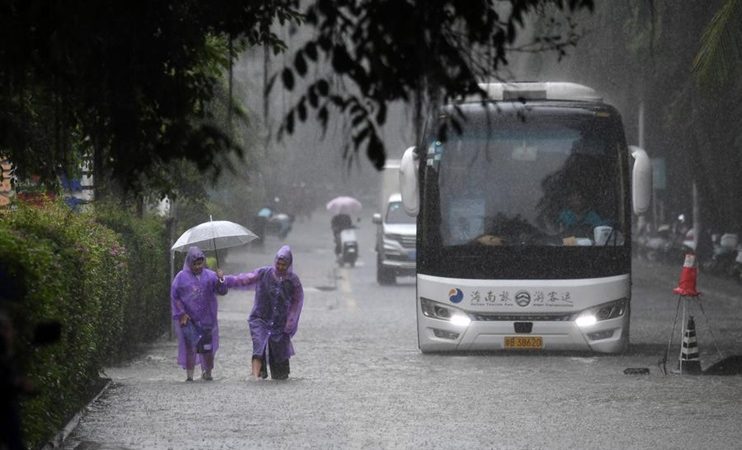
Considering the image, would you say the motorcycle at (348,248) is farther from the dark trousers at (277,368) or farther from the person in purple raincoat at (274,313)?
the dark trousers at (277,368)

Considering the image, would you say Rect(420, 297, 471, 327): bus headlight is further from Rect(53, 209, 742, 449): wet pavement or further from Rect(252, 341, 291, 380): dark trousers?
Rect(252, 341, 291, 380): dark trousers

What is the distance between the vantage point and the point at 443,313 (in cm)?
1838

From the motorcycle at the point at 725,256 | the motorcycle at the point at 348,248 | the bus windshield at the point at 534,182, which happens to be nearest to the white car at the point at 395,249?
the motorcycle at the point at 348,248

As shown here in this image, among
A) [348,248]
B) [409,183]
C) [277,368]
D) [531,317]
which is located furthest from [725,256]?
[277,368]

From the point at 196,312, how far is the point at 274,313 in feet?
2.87

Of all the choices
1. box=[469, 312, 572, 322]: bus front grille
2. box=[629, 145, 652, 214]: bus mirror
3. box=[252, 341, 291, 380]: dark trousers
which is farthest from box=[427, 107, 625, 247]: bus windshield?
box=[252, 341, 291, 380]: dark trousers

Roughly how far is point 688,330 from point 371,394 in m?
3.59

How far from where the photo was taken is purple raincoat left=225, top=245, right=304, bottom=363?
16.8m

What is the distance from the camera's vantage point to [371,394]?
14859 millimetres

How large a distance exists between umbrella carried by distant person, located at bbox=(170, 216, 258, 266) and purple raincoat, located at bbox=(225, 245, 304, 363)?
1433 millimetres

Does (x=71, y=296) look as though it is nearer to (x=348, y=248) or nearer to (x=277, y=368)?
(x=277, y=368)

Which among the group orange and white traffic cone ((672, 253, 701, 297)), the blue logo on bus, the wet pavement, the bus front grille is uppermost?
orange and white traffic cone ((672, 253, 701, 297))

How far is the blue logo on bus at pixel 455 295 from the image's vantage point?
1820cm

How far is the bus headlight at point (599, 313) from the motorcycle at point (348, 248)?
25413 mm
